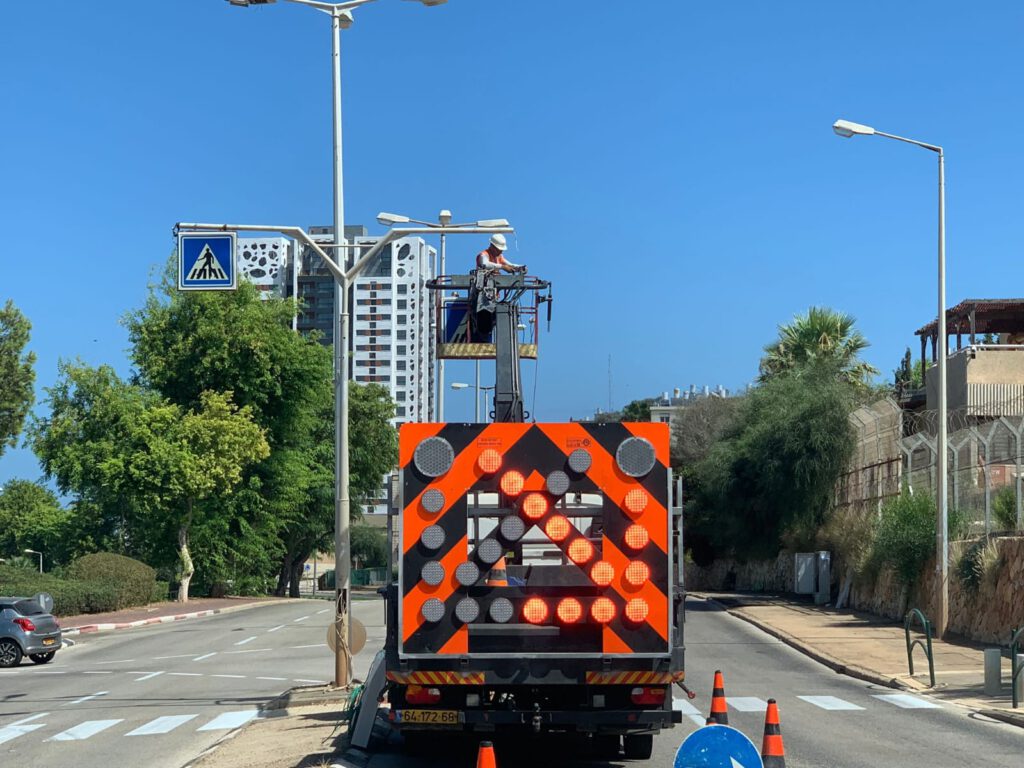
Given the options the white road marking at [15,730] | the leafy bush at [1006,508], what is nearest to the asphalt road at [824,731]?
the white road marking at [15,730]

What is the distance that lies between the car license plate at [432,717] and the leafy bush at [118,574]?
3527 centimetres

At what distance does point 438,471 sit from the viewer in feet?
31.8

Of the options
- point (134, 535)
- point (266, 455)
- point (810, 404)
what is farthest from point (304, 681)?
point (134, 535)

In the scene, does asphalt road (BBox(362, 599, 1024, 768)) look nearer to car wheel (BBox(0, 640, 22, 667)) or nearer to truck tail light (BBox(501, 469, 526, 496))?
truck tail light (BBox(501, 469, 526, 496))

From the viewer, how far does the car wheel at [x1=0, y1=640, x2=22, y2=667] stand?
1013 inches

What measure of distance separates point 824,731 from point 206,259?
1062 centimetres

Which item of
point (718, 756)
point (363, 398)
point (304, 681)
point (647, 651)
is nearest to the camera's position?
point (718, 756)

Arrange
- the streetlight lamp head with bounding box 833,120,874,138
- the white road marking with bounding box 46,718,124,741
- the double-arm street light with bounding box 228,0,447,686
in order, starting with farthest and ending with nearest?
the streetlight lamp head with bounding box 833,120,874,138 < the double-arm street light with bounding box 228,0,447,686 < the white road marking with bounding box 46,718,124,741

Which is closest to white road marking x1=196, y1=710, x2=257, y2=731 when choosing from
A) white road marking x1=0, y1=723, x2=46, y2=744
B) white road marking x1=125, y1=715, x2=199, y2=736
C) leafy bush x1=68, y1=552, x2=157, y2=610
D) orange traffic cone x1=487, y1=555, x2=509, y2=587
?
white road marking x1=125, y1=715, x2=199, y2=736

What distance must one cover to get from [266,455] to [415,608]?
41.3 m

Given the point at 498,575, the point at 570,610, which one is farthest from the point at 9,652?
the point at 570,610

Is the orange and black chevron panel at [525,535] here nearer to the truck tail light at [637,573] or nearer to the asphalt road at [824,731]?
the truck tail light at [637,573]

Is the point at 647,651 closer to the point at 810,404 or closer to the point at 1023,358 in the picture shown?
the point at 810,404

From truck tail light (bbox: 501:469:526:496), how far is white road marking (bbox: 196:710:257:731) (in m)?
7.40
